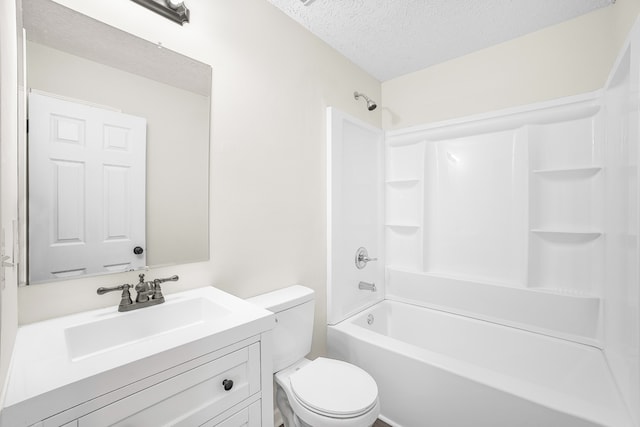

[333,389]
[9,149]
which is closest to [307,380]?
[333,389]

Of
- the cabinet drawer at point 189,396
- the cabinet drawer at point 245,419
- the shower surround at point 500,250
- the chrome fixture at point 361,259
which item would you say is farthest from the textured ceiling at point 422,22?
the cabinet drawer at point 245,419

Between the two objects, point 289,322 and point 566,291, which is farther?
point 566,291

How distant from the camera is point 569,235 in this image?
6.01 feet

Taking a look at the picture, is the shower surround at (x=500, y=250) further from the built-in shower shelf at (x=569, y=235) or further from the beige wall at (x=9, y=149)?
the beige wall at (x=9, y=149)

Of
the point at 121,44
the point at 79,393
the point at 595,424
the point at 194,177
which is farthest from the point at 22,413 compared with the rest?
the point at 595,424

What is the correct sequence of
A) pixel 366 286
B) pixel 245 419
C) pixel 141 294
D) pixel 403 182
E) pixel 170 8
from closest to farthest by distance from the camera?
pixel 245 419 < pixel 141 294 < pixel 170 8 < pixel 366 286 < pixel 403 182

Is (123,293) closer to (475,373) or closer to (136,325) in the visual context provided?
(136,325)

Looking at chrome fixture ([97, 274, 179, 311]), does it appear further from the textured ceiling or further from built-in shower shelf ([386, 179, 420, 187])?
built-in shower shelf ([386, 179, 420, 187])

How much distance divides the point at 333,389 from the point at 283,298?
0.50 m

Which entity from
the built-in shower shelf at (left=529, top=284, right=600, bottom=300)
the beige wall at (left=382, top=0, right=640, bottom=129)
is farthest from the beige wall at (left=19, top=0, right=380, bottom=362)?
the built-in shower shelf at (left=529, top=284, right=600, bottom=300)

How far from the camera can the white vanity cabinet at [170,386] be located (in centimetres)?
64

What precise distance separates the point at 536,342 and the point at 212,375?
2.06 m

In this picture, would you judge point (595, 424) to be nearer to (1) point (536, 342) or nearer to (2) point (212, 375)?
(1) point (536, 342)

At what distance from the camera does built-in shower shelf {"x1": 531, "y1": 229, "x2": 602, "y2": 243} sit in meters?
1.76
